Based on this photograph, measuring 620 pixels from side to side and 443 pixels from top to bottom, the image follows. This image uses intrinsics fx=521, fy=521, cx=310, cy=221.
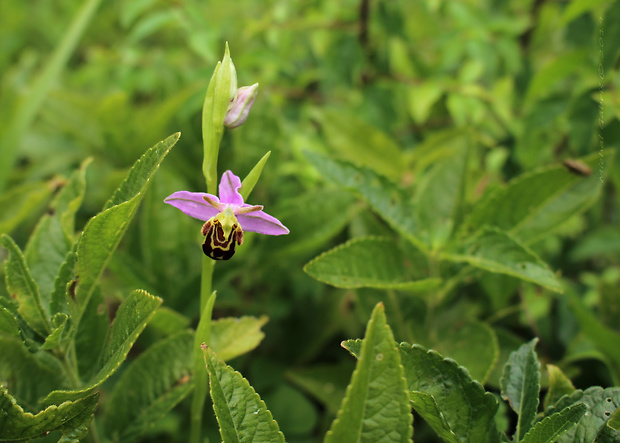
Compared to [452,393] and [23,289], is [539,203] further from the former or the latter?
[23,289]

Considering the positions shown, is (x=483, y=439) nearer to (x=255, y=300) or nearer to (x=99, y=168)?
(x=255, y=300)

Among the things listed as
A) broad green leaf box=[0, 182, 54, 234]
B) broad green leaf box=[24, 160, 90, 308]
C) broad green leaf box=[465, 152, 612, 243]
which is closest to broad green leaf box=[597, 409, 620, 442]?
broad green leaf box=[465, 152, 612, 243]

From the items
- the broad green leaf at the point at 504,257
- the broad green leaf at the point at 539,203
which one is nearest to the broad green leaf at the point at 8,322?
the broad green leaf at the point at 504,257

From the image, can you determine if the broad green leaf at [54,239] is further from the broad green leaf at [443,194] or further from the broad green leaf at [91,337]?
the broad green leaf at [443,194]

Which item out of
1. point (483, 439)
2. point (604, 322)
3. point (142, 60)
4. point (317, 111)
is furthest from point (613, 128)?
point (142, 60)

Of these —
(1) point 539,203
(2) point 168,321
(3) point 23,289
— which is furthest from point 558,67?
(3) point 23,289
